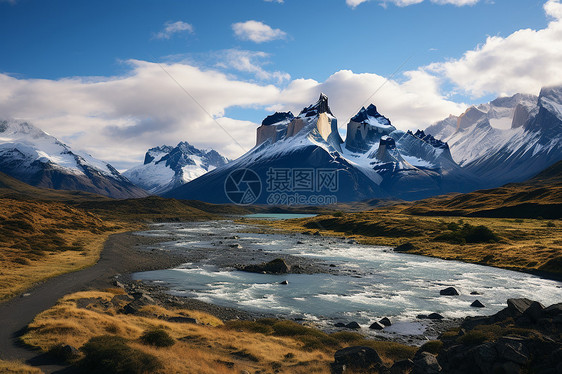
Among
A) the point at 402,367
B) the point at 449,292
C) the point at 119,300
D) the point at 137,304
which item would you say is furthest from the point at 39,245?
the point at 402,367

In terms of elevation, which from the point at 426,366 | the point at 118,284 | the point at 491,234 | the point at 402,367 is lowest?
the point at 118,284

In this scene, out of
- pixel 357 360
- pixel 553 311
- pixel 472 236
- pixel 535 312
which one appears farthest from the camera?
pixel 472 236

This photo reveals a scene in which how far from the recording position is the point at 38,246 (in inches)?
2518

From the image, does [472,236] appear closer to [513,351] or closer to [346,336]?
[346,336]

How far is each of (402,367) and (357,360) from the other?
234cm

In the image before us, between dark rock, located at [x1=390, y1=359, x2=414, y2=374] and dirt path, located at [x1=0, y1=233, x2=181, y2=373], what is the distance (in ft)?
53.3

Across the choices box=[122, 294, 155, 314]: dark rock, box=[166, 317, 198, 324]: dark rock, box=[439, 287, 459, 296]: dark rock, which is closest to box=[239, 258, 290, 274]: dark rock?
box=[122, 294, 155, 314]: dark rock

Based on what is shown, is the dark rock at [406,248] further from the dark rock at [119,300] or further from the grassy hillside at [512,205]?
the grassy hillside at [512,205]

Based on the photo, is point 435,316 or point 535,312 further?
point 435,316

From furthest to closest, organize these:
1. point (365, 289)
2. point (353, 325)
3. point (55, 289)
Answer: point (365, 289) → point (55, 289) → point (353, 325)

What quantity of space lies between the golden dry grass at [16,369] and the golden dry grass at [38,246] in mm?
17266

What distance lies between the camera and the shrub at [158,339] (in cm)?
2219

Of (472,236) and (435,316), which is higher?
(472,236)

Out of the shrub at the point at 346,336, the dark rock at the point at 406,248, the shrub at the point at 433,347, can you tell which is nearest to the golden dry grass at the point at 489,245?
the dark rock at the point at 406,248
